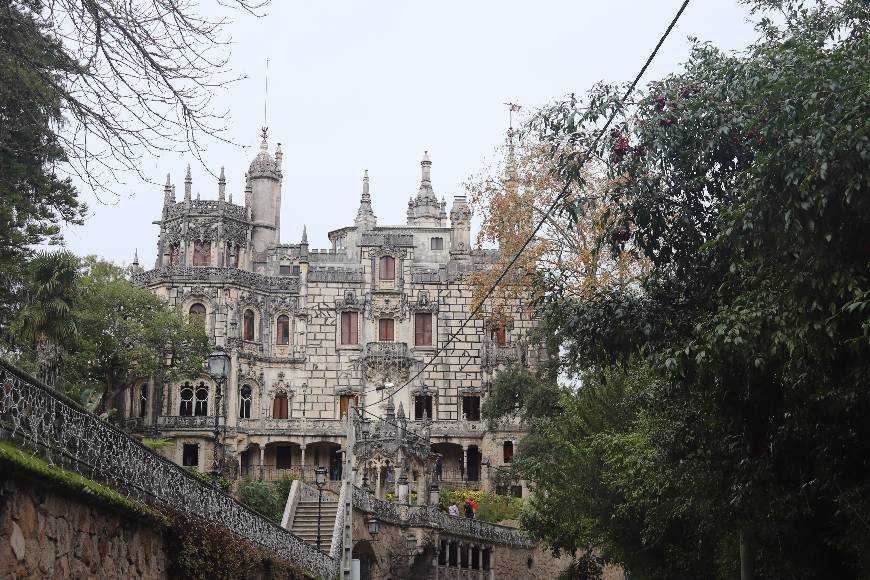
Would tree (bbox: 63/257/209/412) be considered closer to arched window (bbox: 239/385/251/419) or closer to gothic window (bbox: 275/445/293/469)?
arched window (bbox: 239/385/251/419)

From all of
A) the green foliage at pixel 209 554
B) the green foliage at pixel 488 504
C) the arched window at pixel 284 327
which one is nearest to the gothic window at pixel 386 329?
the arched window at pixel 284 327

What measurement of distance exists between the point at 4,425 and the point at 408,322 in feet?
176

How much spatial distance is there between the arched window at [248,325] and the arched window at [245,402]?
8.60ft

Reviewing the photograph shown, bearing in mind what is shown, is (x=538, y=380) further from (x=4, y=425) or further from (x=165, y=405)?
(x=4, y=425)

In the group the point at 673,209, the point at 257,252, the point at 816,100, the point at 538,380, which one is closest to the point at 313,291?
the point at 257,252

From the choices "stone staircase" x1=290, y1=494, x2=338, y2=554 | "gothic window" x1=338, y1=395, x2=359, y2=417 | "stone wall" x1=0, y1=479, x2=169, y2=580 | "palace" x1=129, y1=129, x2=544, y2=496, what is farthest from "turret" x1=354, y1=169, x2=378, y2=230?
Answer: "stone wall" x1=0, y1=479, x2=169, y2=580

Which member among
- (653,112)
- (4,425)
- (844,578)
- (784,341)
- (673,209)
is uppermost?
(653,112)

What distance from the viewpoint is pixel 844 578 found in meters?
18.1

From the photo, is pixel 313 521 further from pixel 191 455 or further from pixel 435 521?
pixel 191 455

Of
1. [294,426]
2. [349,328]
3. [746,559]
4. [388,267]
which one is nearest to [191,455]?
[294,426]

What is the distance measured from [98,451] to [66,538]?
136cm

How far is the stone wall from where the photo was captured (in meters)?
10.3

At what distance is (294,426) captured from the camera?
61.3 metres

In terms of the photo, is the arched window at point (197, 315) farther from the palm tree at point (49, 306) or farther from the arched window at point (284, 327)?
the palm tree at point (49, 306)
